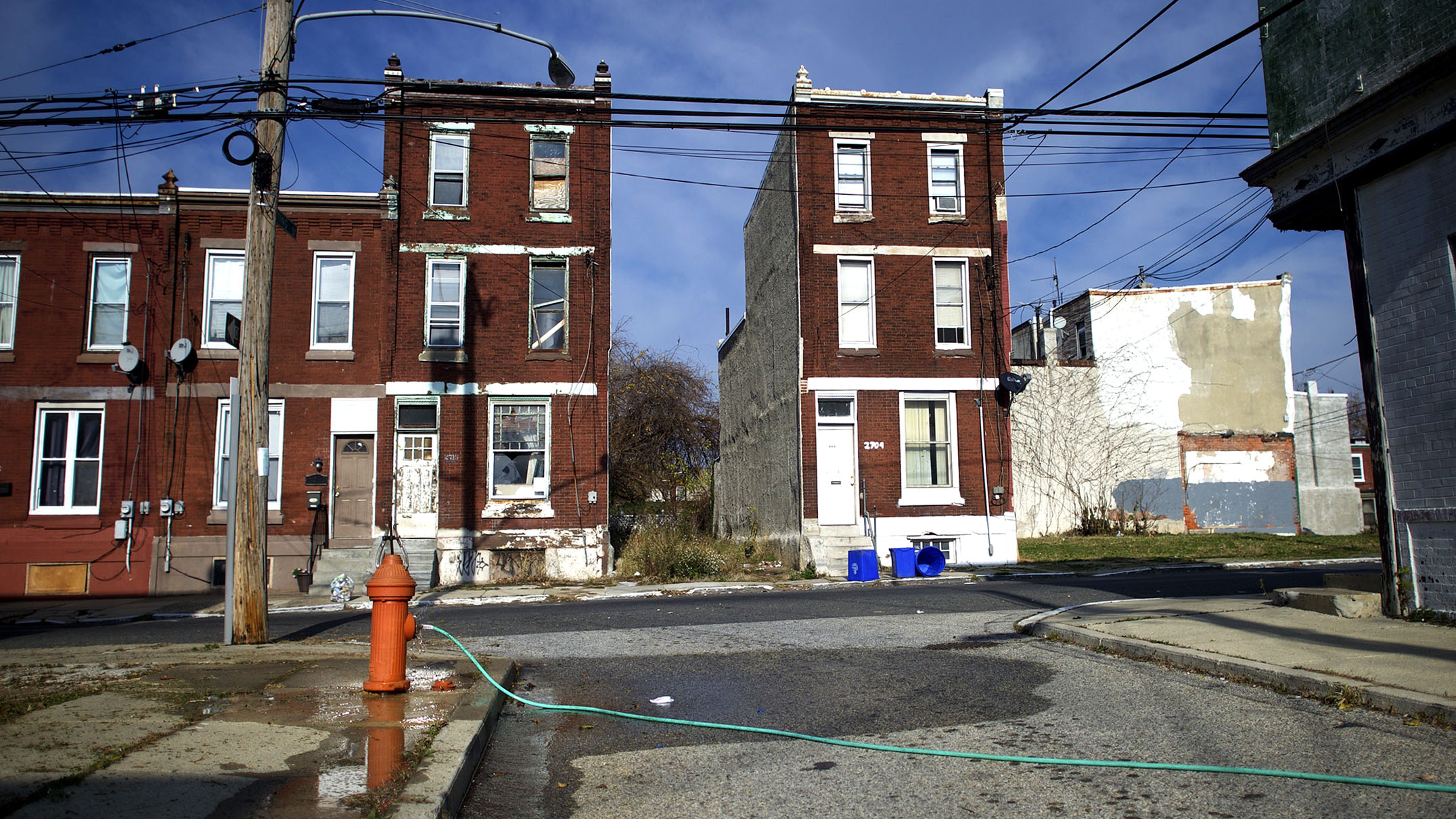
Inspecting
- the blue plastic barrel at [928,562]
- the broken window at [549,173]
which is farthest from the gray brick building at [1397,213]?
the broken window at [549,173]

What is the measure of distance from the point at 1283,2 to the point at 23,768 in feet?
40.8

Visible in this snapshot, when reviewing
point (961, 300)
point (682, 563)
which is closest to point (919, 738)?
point (682, 563)

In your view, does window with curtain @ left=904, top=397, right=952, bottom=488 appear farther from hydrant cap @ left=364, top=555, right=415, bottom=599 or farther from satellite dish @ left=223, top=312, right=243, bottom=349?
hydrant cap @ left=364, top=555, right=415, bottom=599

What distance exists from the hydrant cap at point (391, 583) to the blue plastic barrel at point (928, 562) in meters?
14.1

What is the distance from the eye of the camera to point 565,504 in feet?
66.8

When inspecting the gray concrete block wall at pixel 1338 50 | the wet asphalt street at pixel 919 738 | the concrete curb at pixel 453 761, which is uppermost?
the gray concrete block wall at pixel 1338 50

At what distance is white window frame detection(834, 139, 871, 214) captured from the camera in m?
21.9

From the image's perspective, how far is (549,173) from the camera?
2119cm

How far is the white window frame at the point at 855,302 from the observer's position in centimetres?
2164

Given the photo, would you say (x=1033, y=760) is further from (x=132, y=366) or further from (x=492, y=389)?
(x=132, y=366)

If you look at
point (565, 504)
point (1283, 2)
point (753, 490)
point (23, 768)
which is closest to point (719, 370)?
point (753, 490)

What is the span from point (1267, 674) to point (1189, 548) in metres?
18.7

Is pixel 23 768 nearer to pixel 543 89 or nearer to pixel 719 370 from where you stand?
pixel 543 89

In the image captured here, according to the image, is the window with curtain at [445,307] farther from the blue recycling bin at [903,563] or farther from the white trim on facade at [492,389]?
the blue recycling bin at [903,563]
